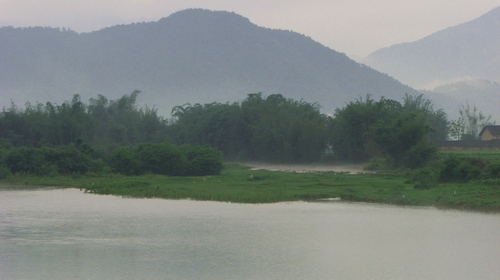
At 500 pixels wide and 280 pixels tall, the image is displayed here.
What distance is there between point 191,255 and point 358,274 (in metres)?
4.20

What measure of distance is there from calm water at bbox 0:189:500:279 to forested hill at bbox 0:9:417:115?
152808 mm

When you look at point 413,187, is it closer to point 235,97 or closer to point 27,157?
point 27,157

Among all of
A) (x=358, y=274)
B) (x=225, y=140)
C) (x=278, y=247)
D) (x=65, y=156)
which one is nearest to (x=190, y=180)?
(x=65, y=156)

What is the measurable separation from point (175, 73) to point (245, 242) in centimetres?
17461

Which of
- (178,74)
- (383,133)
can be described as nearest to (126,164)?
(383,133)

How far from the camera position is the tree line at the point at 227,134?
43.6 meters

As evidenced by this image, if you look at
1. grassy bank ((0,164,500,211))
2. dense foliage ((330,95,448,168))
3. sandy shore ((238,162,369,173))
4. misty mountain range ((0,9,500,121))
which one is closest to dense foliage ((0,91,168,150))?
sandy shore ((238,162,369,173))

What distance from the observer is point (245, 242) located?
55.2 feet

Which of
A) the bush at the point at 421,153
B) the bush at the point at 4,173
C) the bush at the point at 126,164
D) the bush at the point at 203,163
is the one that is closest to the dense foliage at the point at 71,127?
the bush at the point at 126,164

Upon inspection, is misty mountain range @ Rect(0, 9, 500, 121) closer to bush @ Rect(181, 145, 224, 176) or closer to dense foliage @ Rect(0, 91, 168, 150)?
dense foliage @ Rect(0, 91, 168, 150)

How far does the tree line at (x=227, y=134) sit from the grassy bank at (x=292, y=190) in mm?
5758

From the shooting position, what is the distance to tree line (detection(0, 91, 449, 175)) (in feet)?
143

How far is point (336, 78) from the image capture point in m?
187

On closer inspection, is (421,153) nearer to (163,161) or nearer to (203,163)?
(203,163)
